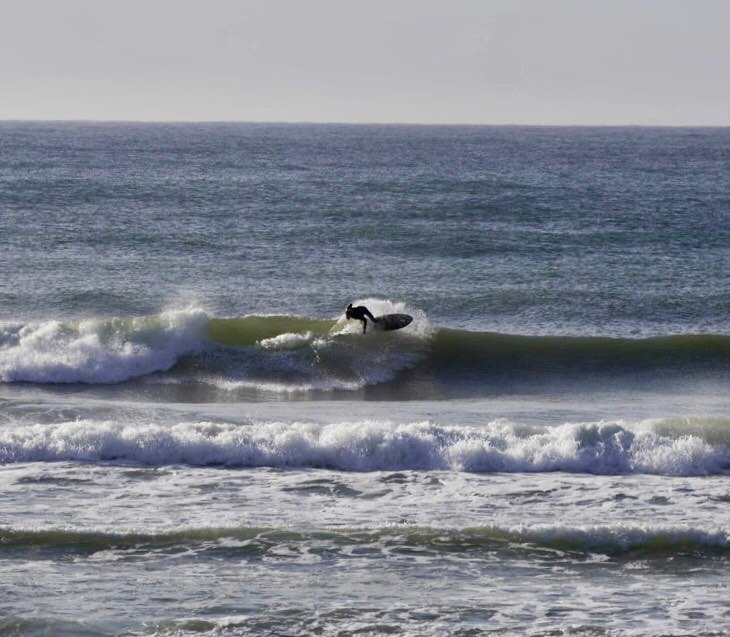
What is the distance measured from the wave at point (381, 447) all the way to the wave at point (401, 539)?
306cm

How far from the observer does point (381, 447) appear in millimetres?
17812

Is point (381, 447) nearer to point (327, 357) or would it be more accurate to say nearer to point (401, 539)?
point (401, 539)

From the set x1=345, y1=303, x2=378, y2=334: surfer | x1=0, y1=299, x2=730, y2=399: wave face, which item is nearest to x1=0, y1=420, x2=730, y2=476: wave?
x1=0, y1=299, x2=730, y2=399: wave face

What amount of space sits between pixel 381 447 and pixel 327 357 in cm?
693

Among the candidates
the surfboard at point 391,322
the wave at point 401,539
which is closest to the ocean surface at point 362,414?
the wave at point 401,539

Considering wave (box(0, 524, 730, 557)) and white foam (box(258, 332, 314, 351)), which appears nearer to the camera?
wave (box(0, 524, 730, 557))

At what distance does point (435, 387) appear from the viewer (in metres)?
24.0

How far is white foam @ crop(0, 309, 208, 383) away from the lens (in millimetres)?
23766

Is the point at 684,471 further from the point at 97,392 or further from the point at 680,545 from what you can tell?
the point at 97,392

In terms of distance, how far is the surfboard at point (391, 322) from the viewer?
2600cm

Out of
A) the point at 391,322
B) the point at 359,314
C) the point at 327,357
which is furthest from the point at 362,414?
the point at 391,322

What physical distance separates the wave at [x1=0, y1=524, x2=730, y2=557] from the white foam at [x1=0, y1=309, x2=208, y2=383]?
9794mm

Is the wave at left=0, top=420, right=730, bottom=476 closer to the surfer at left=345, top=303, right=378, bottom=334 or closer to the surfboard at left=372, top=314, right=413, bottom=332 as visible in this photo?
the surfer at left=345, top=303, right=378, bottom=334

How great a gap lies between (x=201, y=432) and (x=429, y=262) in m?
16.3
